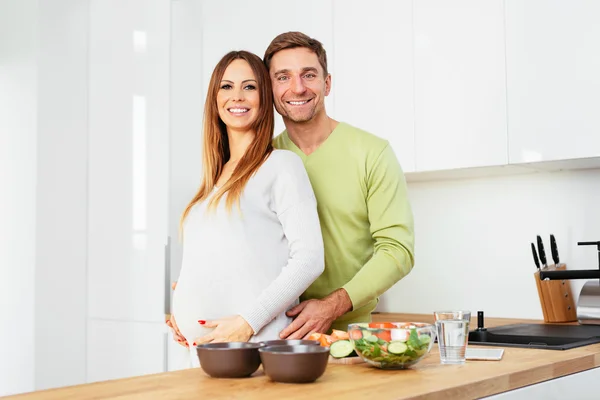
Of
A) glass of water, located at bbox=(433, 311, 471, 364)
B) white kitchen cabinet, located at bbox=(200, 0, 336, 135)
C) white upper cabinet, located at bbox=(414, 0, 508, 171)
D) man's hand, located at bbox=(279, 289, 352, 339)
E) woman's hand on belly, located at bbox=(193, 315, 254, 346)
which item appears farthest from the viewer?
white kitchen cabinet, located at bbox=(200, 0, 336, 135)

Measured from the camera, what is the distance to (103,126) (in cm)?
379

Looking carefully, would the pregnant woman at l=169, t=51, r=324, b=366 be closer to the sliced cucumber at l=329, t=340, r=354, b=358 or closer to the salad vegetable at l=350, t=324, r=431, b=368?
the sliced cucumber at l=329, t=340, r=354, b=358

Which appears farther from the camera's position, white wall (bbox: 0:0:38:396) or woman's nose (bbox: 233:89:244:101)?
white wall (bbox: 0:0:38:396)

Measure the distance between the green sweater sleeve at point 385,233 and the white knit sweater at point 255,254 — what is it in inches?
8.9

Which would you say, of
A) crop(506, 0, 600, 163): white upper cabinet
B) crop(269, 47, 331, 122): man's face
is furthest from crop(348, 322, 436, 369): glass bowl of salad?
crop(506, 0, 600, 163): white upper cabinet

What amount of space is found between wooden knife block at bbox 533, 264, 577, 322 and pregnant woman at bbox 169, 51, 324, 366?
1210 mm

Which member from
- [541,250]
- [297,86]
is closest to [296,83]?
[297,86]

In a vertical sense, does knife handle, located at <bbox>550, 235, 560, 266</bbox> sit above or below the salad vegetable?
above

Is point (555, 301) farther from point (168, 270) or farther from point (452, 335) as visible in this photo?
point (168, 270)

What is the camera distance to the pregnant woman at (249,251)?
63.1 inches

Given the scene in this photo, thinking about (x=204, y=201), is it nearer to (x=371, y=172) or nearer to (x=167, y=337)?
(x=371, y=172)

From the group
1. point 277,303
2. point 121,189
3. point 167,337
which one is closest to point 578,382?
point 277,303

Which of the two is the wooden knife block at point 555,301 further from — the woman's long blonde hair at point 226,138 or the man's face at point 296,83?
the woman's long blonde hair at point 226,138

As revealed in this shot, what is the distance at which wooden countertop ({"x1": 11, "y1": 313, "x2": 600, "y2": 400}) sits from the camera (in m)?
1.15
